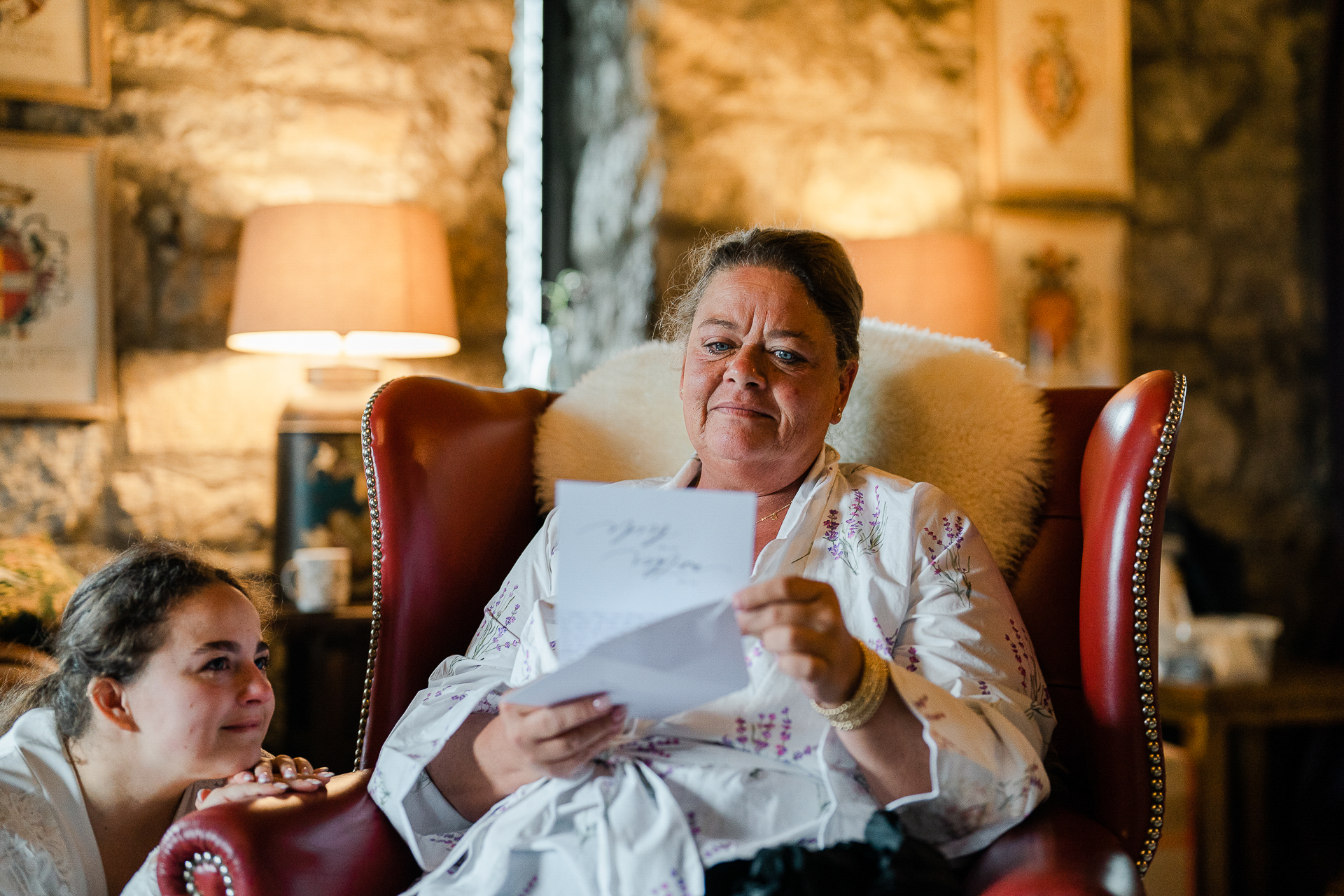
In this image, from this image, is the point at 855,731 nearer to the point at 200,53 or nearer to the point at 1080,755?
the point at 1080,755

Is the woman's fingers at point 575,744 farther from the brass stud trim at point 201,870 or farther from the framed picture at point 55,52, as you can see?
the framed picture at point 55,52

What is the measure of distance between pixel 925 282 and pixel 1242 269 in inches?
52.3

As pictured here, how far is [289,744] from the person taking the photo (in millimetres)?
2178

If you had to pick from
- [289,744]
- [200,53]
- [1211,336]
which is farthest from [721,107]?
[289,744]

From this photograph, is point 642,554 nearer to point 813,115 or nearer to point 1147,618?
point 1147,618

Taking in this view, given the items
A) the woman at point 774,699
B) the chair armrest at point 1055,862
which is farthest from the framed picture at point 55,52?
the chair armrest at point 1055,862

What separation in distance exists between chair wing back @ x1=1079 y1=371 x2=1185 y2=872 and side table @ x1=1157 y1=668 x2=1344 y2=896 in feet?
3.79

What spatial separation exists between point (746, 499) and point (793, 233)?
2.16 ft

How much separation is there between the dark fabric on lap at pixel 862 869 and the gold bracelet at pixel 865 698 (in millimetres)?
95

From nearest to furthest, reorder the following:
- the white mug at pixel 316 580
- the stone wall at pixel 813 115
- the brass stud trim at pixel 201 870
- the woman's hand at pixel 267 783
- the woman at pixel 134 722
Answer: the brass stud trim at pixel 201 870 < the woman's hand at pixel 267 783 < the woman at pixel 134 722 < the white mug at pixel 316 580 < the stone wall at pixel 813 115

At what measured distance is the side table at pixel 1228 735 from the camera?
7.27 ft

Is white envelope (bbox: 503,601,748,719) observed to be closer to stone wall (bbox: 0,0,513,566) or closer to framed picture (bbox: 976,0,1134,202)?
stone wall (bbox: 0,0,513,566)

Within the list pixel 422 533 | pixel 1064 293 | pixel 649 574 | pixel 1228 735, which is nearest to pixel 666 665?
pixel 649 574

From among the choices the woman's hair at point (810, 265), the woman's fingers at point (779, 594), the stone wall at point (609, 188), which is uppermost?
the stone wall at point (609, 188)
